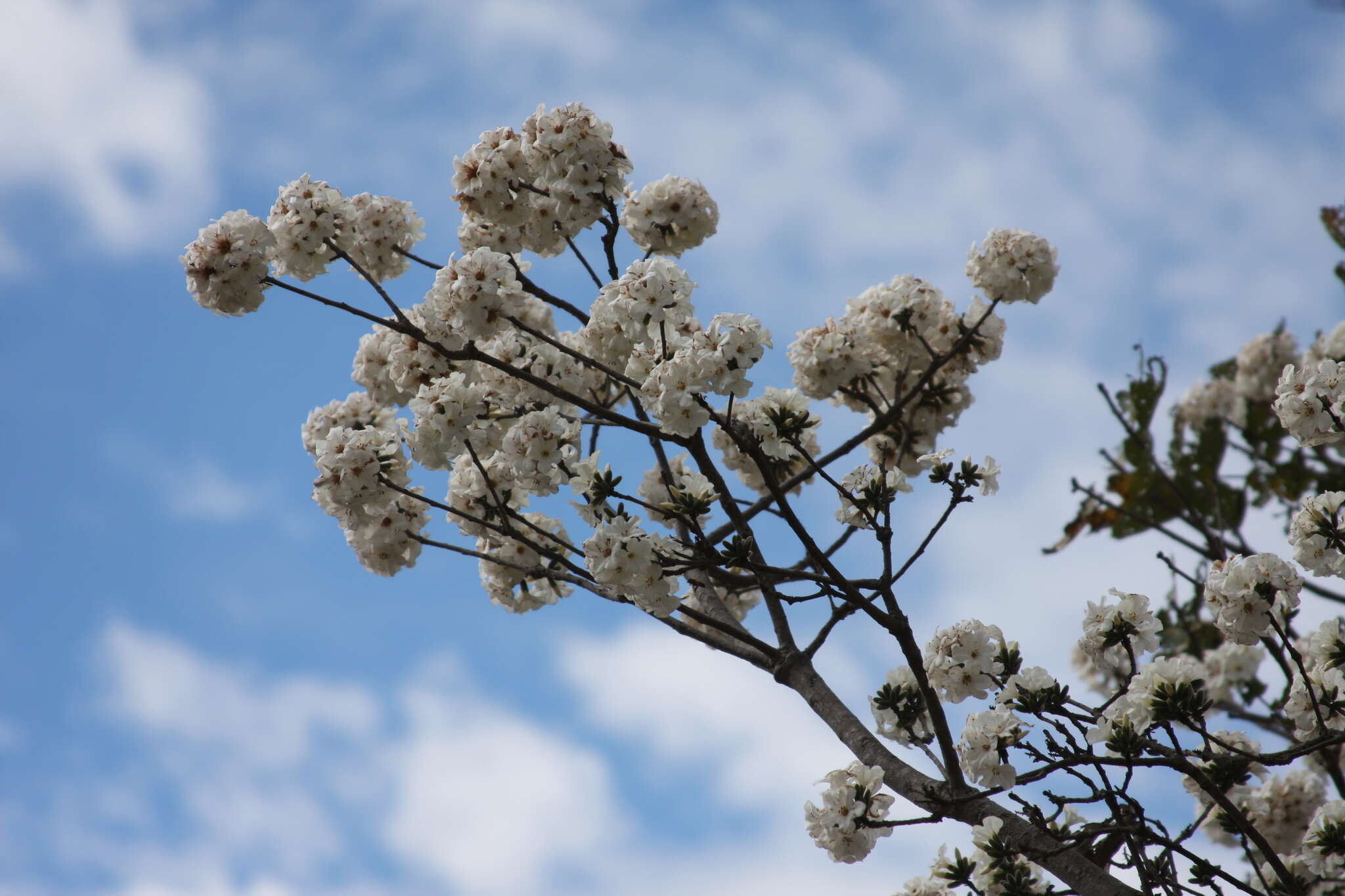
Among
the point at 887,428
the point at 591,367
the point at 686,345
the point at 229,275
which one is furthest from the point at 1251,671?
the point at 229,275

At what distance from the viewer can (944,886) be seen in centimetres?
525

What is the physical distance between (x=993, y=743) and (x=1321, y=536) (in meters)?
1.52

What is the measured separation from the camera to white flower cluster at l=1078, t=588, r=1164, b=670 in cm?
477

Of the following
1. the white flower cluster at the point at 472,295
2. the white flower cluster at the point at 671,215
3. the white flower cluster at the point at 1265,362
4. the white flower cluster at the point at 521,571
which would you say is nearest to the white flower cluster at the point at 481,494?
the white flower cluster at the point at 521,571

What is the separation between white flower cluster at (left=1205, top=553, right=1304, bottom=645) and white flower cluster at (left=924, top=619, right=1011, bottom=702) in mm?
904

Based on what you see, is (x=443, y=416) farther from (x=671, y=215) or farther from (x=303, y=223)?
(x=671, y=215)

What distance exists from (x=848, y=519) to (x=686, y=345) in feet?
3.46

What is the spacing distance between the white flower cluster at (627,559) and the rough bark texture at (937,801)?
102 cm

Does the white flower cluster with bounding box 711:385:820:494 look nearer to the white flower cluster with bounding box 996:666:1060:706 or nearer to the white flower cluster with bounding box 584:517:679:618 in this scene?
the white flower cluster with bounding box 584:517:679:618

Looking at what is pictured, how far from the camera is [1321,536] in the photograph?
4.45 m

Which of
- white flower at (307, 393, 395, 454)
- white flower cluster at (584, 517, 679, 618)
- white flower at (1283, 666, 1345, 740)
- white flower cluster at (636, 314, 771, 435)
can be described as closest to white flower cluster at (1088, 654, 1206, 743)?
white flower at (1283, 666, 1345, 740)

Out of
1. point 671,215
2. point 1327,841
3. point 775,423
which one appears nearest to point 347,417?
point 671,215

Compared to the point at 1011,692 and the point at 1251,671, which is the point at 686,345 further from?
the point at 1251,671

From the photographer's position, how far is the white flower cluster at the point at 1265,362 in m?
11.1
